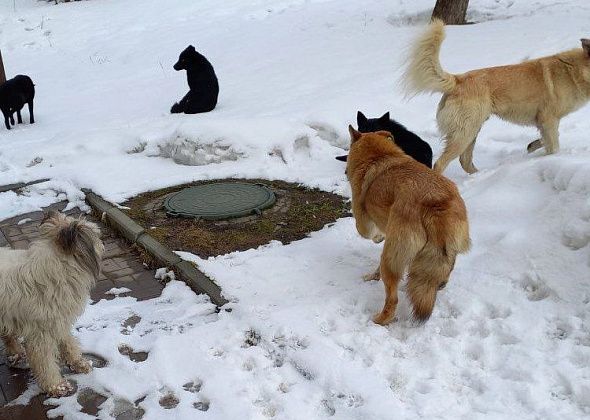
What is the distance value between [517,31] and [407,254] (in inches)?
336

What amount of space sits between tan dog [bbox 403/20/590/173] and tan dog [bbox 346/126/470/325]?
2021 mm

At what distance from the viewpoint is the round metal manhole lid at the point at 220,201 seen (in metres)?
5.38

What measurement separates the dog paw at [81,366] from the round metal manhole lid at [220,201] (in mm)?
2257

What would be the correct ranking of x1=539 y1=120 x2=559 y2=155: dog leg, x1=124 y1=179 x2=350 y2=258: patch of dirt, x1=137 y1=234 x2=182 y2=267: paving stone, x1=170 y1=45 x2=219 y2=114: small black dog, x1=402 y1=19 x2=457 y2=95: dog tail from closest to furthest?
x1=137 y1=234 x2=182 y2=267: paving stone
x1=124 y1=179 x2=350 y2=258: patch of dirt
x1=402 y1=19 x2=457 y2=95: dog tail
x1=539 y1=120 x2=559 y2=155: dog leg
x1=170 y1=45 x2=219 y2=114: small black dog

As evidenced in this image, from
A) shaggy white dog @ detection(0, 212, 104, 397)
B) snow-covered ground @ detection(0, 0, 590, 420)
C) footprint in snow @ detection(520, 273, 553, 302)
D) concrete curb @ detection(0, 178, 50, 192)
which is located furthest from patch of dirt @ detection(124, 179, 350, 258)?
footprint in snow @ detection(520, 273, 553, 302)

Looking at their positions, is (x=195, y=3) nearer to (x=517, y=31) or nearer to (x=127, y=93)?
(x=127, y=93)

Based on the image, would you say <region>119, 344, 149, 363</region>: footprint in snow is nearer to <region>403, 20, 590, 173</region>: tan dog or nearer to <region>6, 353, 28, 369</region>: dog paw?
<region>6, 353, 28, 369</region>: dog paw

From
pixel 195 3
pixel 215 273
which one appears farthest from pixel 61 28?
pixel 215 273

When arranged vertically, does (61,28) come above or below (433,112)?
above

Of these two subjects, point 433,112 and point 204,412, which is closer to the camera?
point 204,412

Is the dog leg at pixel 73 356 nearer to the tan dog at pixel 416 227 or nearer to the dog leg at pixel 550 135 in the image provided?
the tan dog at pixel 416 227

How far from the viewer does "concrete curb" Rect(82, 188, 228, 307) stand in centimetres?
403

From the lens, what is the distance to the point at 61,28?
15.6m

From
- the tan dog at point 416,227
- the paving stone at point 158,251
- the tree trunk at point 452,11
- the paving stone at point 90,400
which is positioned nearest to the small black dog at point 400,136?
the tan dog at point 416,227
